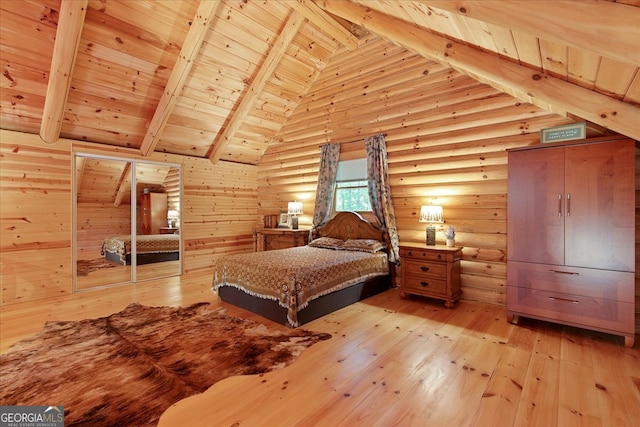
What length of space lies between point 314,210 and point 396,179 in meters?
1.72

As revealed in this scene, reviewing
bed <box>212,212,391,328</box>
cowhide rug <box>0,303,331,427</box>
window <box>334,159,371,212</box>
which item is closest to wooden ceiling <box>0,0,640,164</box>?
window <box>334,159,371,212</box>

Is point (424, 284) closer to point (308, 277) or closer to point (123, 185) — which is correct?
point (308, 277)

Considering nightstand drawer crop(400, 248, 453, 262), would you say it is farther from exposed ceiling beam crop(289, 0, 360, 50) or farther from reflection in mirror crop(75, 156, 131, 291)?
reflection in mirror crop(75, 156, 131, 291)

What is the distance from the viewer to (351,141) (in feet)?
16.8

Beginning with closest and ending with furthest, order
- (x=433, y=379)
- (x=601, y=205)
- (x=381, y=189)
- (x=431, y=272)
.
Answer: (x=433, y=379)
(x=601, y=205)
(x=431, y=272)
(x=381, y=189)

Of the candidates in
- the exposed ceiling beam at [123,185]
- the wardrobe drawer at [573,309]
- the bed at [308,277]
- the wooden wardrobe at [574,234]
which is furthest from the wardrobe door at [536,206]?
the exposed ceiling beam at [123,185]

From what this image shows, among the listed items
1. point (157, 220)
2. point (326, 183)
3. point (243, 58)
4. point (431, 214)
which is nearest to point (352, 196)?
point (326, 183)

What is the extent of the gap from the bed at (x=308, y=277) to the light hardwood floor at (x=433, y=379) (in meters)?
0.21

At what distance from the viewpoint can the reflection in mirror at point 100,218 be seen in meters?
4.58

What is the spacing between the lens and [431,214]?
4070mm

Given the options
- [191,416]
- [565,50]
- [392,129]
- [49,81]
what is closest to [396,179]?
[392,129]

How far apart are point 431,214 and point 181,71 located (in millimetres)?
4119

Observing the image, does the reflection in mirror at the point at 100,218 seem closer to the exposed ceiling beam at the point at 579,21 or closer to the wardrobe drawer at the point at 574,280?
the exposed ceiling beam at the point at 579,21

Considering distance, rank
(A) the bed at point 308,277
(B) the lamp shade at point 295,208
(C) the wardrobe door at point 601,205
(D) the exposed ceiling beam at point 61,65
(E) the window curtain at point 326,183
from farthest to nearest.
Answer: (B) the lamp shade at point 295,208, (E) the window curtain at point 326,183, (A) the bed at point 308,277, (D) the exposed ceiling beam at point 61,65, (C) the wardrobe door at point 601,205
